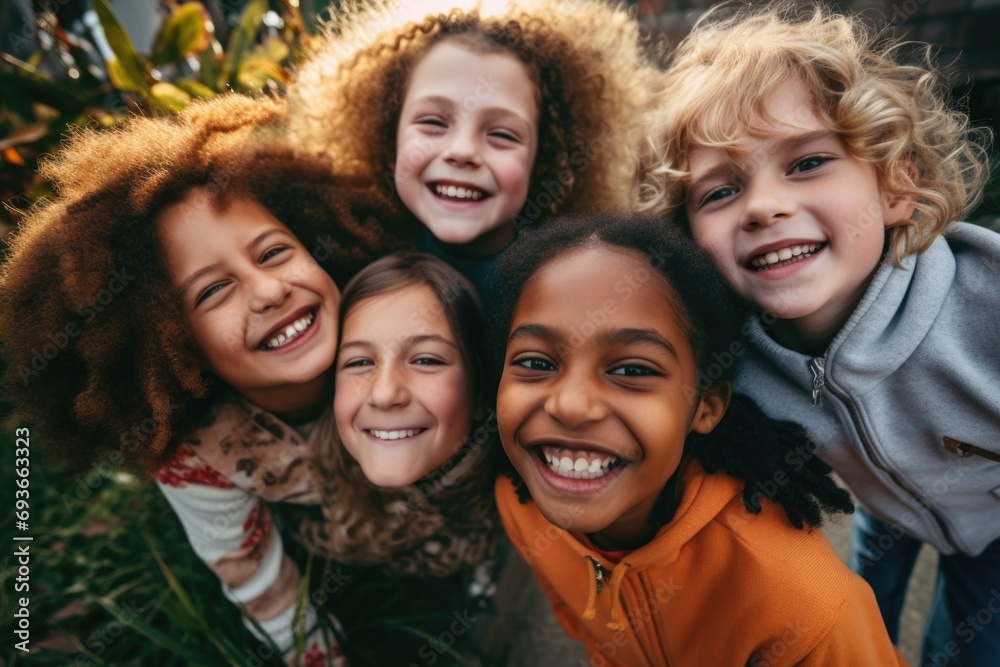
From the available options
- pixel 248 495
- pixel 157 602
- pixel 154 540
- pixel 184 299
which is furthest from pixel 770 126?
pixel 154 540

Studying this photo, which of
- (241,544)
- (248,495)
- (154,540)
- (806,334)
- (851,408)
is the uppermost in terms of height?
(806,334)

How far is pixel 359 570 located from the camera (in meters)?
2.33

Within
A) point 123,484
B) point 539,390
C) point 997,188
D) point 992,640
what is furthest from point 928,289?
point 123,484

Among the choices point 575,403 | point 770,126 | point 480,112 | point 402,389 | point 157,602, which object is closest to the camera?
point 575,403

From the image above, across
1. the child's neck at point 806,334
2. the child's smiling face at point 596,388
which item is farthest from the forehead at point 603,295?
the child's neck at point 806,334

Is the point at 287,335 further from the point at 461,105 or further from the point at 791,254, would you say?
the point at 791,254

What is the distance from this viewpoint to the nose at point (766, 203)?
131cm

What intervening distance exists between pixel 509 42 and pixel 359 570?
199 centimetres

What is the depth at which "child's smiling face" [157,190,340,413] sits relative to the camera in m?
1.45

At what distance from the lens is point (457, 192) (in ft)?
5.99

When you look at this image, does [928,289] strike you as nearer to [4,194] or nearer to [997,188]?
[997,188]

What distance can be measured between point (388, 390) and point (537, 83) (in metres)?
1.17

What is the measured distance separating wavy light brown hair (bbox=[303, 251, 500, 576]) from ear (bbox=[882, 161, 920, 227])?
1.02 metres

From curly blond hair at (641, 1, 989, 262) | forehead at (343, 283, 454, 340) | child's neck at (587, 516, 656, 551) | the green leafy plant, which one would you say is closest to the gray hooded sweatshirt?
curly blond hair at (641, 1, 989, 262)
